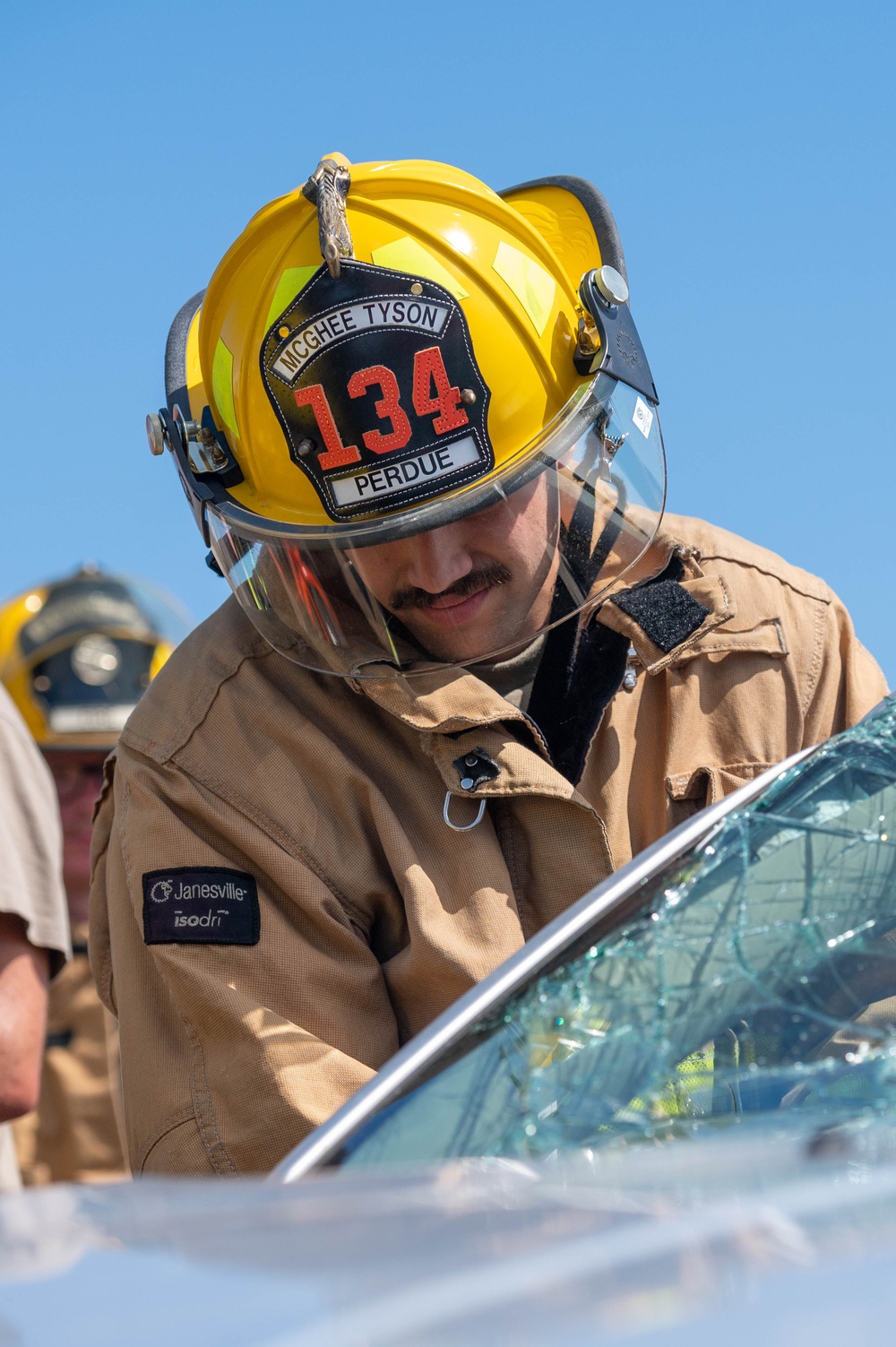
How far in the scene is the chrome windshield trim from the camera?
1.22 m

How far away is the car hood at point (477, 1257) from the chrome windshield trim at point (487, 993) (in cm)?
14

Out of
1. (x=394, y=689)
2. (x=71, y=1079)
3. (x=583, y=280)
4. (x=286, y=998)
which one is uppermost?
(x=583, y=280)

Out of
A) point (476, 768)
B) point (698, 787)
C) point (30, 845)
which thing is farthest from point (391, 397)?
point (30, 845)

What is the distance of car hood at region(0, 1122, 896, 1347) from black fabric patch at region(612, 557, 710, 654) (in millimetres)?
1538

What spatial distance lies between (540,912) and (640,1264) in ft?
5.10

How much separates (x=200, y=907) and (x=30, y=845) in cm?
54

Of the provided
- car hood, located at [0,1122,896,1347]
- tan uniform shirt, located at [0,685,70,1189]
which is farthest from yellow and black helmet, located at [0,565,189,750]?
car hood, located at [0,1122,896,1347]

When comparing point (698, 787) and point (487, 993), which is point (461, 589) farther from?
point (487, 993)

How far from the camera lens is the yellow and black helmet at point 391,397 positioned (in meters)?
2.38

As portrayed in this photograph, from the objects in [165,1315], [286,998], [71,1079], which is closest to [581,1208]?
[165,1315]

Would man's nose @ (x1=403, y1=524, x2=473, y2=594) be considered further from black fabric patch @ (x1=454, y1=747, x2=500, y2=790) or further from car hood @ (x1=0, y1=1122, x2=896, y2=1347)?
car hood @ (x1=0, y1=1122, x2=896, y2=1347)

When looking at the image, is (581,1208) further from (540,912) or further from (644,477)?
(644,477)

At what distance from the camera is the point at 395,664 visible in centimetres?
251

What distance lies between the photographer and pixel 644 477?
2598 millimetres
